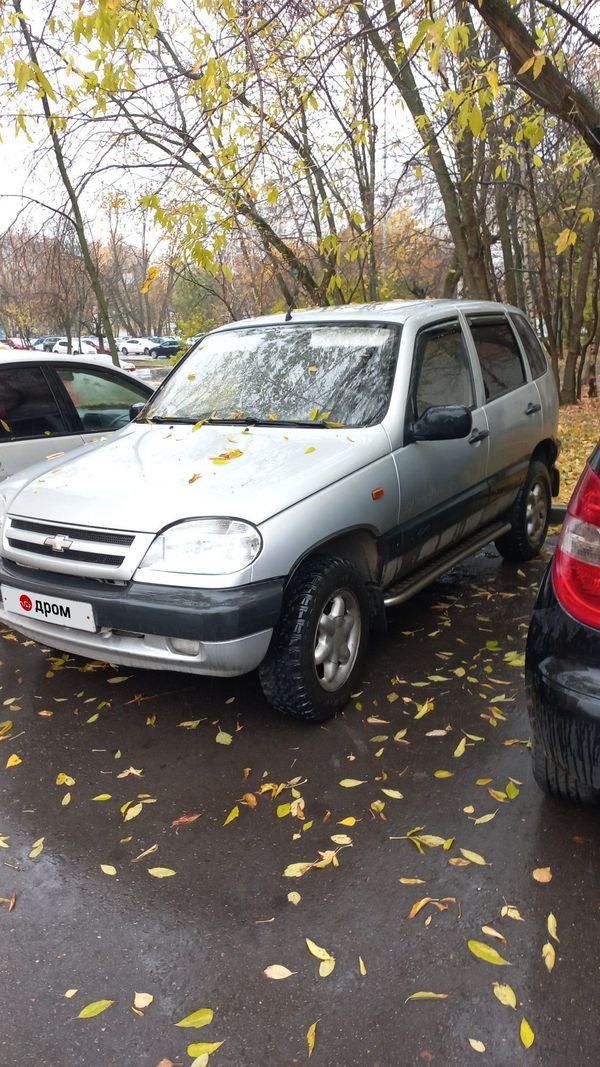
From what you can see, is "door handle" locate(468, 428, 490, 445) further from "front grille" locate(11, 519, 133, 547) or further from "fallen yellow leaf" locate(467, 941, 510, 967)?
"fallen yellow leaf" locate(467, 941, 510, 967)

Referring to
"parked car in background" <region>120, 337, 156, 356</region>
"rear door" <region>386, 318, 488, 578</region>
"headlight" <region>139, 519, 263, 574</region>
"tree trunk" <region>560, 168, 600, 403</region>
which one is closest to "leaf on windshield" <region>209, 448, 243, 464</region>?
"headlight" <region>139, 519, 263, 574</region>

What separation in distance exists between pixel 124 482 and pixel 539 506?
3.29 metres

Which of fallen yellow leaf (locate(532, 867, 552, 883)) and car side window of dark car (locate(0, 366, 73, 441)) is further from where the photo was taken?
car side window of dark car (locate(0, 366, 73, 441))

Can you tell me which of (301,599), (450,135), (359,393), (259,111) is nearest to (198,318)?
(450,135)

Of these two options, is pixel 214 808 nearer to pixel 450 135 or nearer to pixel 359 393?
pixel 359 393

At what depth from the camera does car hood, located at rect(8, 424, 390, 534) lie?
3.09m

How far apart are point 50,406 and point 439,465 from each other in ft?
8.85

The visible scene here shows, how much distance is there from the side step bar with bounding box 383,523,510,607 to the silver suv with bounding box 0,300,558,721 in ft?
0.05

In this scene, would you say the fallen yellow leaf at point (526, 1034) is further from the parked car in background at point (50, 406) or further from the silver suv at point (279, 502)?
the parked car in background at point (50, 406)

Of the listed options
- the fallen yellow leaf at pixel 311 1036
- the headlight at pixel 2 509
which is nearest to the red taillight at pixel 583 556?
the fallen yellow leaf at pixel 311 1036

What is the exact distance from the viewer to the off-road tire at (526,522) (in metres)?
5.21

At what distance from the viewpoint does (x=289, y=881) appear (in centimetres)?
247

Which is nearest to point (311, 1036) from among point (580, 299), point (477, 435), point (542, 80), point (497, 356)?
point (477, 435)

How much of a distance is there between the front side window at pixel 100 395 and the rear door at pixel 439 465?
2.43 metres
